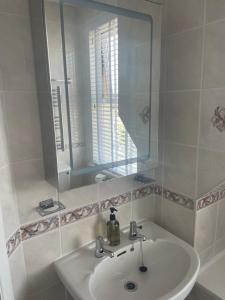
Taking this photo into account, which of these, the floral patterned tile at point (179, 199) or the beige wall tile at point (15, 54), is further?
the floral patterned tile at point (179, 199)

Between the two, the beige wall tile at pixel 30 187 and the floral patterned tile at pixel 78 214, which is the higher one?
the beige wall tile at pixel 30 187

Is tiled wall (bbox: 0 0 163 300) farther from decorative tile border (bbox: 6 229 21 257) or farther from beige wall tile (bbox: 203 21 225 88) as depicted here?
beige wall tile (bbox: 203 21 225 88)

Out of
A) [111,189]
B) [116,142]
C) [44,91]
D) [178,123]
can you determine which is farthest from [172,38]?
[111,189]

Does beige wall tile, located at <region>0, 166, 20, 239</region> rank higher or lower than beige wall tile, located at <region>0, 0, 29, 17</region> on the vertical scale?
lower

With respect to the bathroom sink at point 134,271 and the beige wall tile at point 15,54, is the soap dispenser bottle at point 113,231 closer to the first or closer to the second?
the bathroom sink at point 134,271

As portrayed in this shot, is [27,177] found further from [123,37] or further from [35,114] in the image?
[123,37]

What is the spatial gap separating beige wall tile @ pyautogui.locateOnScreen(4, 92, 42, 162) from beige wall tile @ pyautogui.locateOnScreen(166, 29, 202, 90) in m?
0.69

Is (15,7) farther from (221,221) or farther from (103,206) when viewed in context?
(221,221)

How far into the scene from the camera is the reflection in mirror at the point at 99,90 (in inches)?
33.2

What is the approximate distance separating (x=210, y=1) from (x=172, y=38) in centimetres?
21

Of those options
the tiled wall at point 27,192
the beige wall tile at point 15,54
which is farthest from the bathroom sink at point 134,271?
the beige wall tile at point 15,54

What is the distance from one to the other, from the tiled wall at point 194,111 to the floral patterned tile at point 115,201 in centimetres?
24

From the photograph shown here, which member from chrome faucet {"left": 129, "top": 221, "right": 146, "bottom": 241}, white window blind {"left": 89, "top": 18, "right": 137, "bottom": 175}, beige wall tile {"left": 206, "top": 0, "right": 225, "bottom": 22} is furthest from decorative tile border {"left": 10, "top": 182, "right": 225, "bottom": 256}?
beige wall tile {"left": 206, "top": 0, "right": 225, "bottom": 22}

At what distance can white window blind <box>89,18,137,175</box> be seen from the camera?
3.10 ft
